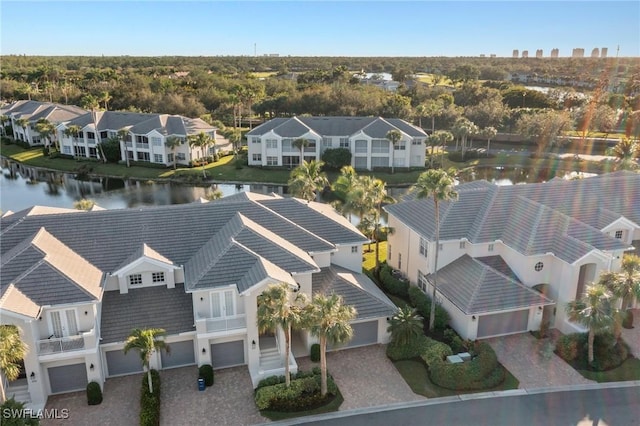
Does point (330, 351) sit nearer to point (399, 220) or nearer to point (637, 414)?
point (399, 220)

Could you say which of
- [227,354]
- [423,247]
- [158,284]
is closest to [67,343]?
[158,284]

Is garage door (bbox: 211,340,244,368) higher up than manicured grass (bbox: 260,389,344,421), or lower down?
higher up

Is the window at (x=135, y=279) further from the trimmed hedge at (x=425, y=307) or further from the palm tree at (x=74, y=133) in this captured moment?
the palm tree at (x=74, y=133)

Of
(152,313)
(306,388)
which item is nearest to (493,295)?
(306,388)

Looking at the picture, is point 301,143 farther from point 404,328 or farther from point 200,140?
point 404,328

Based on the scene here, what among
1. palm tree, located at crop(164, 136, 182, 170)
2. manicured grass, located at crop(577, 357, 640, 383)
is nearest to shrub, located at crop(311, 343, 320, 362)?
manicured grass, located at crop(577, 357, 640, 383)

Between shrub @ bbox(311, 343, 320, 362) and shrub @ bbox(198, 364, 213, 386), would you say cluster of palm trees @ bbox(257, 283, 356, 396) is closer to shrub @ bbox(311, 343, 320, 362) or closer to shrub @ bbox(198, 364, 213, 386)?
shrub @ bbox(311, 343, 320, 362)

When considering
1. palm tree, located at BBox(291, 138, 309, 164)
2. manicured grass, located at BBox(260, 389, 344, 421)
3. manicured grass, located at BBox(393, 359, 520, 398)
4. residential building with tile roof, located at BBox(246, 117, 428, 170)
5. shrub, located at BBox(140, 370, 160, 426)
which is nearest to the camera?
shrub, located at BBox(140, 370, 160, 426)
